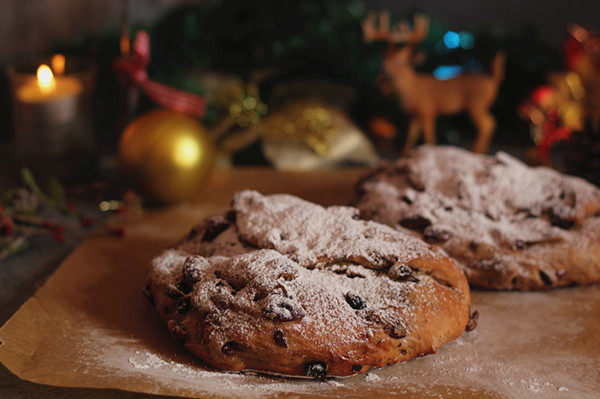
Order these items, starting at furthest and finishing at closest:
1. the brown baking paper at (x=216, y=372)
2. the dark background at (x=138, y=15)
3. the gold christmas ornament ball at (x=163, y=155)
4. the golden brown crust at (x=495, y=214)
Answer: the dark background at (x=138, y=15), the gold christmas ornament ball at (x=163, y=155), the golden brown crust at (x=495, y=214), the brown baking paper at (x=216, y=372)

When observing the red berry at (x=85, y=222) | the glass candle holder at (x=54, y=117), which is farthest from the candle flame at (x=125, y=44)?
the red berry at (x=85, y=222)

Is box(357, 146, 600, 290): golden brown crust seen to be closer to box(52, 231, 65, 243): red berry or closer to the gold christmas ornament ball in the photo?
the gold christmas ornament ball

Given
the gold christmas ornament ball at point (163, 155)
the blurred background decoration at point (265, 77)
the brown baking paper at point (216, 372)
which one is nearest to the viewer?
the brown baking paper at point (216, 372)

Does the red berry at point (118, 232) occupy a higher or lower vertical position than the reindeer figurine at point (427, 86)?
lower

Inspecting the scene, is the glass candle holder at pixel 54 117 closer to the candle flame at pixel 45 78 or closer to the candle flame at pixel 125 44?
the candle flame at pixel 45 78

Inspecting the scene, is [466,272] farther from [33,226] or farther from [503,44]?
[503,44]

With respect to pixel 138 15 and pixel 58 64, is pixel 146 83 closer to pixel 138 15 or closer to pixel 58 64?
pixel 58 64
